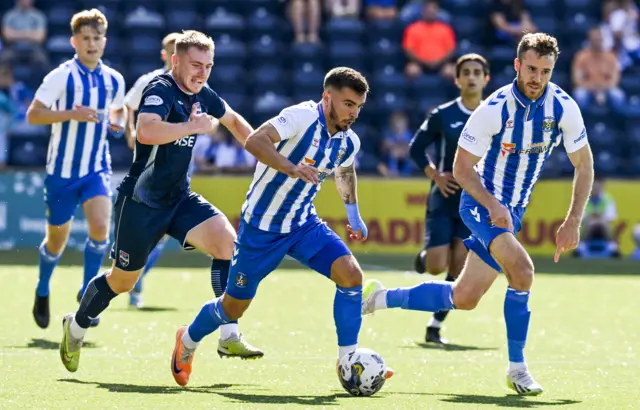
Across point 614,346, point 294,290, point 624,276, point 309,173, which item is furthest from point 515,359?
point 624,276

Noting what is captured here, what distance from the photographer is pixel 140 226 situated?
24.1 ft

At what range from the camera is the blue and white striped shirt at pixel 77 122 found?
967 cm

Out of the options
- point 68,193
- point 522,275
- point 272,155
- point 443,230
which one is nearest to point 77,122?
point 68,193

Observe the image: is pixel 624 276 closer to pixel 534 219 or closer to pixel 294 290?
pixel 534 219

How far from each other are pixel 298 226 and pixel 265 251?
0.24 m

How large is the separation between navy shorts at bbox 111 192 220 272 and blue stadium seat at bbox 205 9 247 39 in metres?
12.6

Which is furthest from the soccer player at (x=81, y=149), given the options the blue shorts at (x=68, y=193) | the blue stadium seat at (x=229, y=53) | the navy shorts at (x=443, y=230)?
the blue stadium seat at (x=229, y=53)

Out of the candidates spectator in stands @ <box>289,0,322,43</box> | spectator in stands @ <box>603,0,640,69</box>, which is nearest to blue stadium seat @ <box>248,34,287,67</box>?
spectator in stands @ <box>289,0,322,43</box>

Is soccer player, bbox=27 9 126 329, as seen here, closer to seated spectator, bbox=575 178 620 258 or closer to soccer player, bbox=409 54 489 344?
soccer player, bbox=409 54 489 344

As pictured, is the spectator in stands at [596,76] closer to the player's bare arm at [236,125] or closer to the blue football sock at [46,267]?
the blue football sock at [46,267]

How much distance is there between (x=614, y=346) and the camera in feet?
29.8

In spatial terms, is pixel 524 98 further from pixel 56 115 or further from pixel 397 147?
pixel 397 147

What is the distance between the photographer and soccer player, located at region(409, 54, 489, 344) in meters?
9.74

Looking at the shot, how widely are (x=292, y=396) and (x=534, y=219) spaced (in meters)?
11.1
